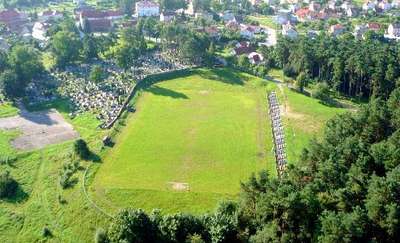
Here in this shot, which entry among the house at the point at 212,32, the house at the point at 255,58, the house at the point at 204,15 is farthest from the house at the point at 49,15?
the house at the point at 255,58

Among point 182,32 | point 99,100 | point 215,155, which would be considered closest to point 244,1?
point 182,32

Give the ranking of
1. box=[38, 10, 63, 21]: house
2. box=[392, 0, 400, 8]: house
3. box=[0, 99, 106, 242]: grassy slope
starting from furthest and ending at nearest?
box=[392, 0, 400, 8]: house < box=[38, 10, 63, 21]: house < box=[0, 99, 106, 242]: grassy slope

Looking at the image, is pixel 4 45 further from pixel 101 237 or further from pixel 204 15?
pixel 101 237

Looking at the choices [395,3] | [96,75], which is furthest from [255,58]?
[395,3]

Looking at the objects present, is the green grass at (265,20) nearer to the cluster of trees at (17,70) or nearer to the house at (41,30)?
the house at (41,30)

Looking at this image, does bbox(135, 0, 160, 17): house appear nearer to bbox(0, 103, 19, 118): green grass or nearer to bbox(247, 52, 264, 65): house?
bbox(247, 52, 264, 65): house

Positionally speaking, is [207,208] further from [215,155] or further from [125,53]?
[125,53]

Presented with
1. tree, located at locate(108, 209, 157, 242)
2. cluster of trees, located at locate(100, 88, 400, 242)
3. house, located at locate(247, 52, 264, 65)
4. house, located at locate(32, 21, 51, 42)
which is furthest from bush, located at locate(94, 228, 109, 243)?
house, located at locate(32, 21, 51, 42)
